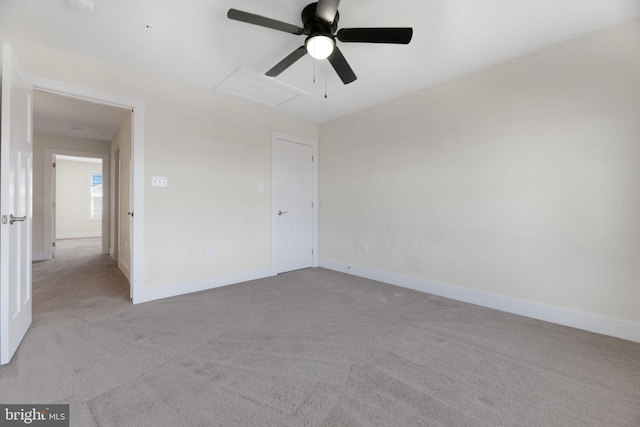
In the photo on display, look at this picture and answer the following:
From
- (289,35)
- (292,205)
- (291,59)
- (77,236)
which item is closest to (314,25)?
(291,59)

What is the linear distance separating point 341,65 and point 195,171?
7.31ft

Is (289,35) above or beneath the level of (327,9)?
above

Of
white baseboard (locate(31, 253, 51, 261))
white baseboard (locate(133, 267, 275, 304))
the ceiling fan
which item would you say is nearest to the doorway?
white baseboard (locate(31, 253, 51, 261))

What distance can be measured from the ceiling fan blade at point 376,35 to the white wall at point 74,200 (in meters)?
9.88

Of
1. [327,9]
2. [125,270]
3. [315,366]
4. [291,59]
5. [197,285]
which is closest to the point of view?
[327,9]

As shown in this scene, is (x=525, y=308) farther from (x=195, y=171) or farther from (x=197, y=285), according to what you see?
(x=195, y=171)

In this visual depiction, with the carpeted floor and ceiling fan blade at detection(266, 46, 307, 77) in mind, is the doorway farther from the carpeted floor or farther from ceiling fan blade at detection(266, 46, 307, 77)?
ceiling fan blade at detection(266, 46, 307, 77)

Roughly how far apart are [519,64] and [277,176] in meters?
3.25

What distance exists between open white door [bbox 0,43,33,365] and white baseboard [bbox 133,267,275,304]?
902mm

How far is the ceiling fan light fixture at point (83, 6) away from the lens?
1.91 m

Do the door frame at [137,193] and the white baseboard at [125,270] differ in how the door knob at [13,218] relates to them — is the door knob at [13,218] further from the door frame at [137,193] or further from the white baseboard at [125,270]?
the white baseboard at [125,270]

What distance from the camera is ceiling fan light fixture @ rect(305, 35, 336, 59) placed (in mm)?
1880

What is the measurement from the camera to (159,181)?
3.07 meters

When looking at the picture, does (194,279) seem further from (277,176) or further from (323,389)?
(323,389)
